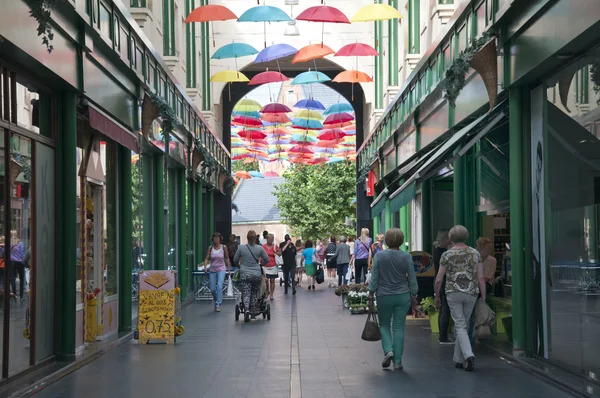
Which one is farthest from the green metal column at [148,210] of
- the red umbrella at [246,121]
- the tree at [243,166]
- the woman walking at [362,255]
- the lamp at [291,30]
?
the tree at [243,166]

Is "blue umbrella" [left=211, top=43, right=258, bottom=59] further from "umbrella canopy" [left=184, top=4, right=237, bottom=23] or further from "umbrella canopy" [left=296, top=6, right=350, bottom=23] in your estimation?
"umbrella canopy" [left=184, top=4, right=237, bottom=23]

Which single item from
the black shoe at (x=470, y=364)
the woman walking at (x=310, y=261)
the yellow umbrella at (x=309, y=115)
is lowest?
the black shoe at (x=470, y=364)

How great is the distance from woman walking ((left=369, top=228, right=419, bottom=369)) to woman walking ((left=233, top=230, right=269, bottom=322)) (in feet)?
22.1

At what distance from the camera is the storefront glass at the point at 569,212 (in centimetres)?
922

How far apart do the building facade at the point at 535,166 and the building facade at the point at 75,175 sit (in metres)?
4.85

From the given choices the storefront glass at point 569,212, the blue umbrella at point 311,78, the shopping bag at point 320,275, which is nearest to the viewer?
the storefront glass at point 569,212

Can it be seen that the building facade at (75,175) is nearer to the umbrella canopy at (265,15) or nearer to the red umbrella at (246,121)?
the umbrella canopy at (265,15)

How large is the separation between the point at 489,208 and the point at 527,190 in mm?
2974

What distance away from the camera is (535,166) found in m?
11.5

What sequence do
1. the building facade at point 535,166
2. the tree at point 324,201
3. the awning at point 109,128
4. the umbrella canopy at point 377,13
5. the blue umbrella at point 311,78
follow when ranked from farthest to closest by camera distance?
the tree at point 324,201 → the blue umbrella at point 311,78 → the umbrella canopy at point 377,13 → the awning at point 109,128 → the building facade at point 535,166

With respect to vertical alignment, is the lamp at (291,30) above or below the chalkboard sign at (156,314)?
above

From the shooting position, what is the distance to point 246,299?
17609mm

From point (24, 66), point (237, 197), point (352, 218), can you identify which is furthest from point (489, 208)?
point (237, 197)

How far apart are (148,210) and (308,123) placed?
66.8ft
